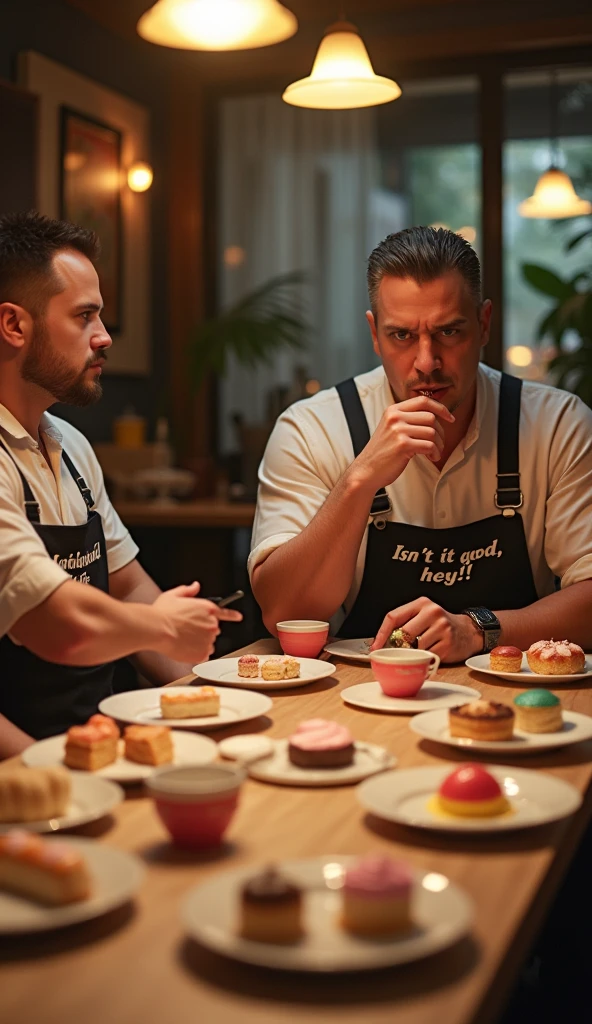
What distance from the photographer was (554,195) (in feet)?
18.3

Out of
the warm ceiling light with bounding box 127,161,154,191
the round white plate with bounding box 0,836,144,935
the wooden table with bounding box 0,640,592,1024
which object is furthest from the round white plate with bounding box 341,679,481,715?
the warm ceiling light with bounding box 127,161,154,191

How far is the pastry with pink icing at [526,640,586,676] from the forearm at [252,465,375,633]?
0.46m

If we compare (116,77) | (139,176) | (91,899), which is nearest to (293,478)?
(91,899)

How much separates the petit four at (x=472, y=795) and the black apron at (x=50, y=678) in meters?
1.02

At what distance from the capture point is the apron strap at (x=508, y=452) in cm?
233

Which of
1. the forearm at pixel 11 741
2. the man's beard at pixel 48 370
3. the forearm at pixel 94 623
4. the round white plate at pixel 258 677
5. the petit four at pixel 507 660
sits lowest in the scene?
the forearm at pixel 11 741

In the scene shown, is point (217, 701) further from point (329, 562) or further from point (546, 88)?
point (546, 88)

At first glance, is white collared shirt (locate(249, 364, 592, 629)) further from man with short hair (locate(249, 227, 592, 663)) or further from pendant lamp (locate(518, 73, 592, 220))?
pendant lamp (locate(518, 73, 592, 220))

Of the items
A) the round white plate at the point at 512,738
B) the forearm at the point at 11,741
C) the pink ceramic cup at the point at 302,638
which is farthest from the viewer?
the pink ceramic cup at the point at 302,638

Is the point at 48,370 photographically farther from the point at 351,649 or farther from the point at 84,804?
the point at 84,804

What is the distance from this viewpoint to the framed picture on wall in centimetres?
463

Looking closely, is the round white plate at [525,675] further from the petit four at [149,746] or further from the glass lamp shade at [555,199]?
the glass lamp shade at [555,199]

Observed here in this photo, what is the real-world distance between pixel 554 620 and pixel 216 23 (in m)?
1.61

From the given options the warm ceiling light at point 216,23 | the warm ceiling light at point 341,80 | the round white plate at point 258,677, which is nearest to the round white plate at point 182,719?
the round white plate at point 258,677
